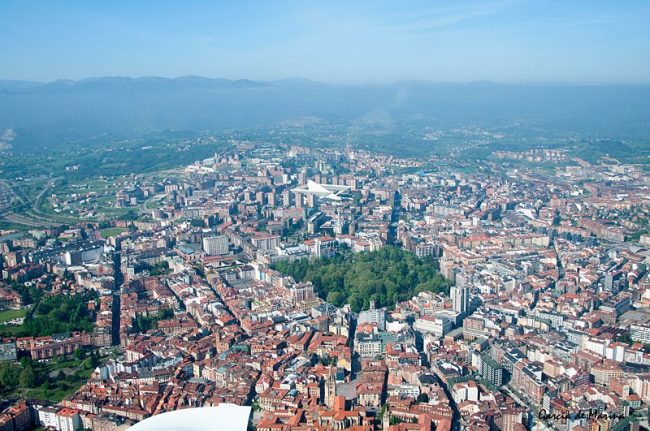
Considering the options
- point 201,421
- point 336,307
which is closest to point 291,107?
point 336,307

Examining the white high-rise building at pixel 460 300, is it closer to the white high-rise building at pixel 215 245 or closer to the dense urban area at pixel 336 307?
the dense urban area at pixel 336 307

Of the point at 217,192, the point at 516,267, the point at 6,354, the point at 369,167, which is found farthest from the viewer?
the point at 369,167

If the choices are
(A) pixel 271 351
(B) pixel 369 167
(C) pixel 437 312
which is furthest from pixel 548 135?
(A) pixel 271 351

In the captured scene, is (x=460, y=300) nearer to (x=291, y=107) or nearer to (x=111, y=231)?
(x=111, y=231)

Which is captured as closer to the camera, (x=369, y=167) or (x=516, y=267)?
(x=516, y=267)

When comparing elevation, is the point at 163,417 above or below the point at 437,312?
above

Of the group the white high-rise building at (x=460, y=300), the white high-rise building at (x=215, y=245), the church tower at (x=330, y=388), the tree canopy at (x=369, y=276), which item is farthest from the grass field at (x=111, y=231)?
the church tower at (x=330, y=388)

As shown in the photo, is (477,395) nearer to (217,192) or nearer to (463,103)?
(217,192)

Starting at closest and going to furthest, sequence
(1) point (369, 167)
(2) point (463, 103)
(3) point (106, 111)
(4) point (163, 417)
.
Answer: (4) point (163, 417)
(1) point (369, 167)
(3) point (106, 111)
(2) point (463, 103)
